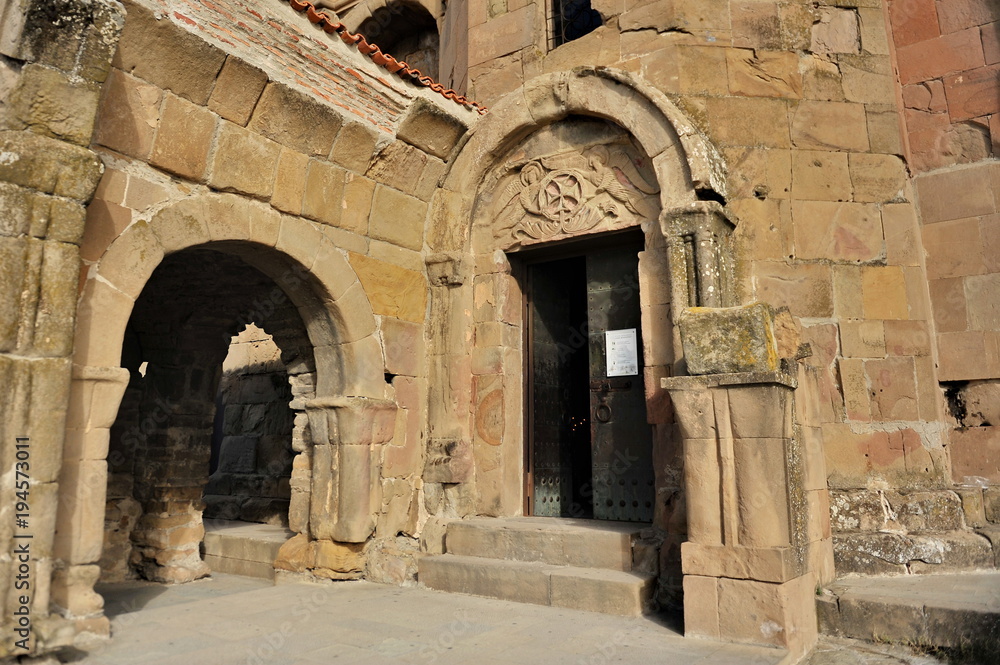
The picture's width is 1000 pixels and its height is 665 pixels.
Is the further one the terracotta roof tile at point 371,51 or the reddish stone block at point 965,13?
the reddish stone block at point 965,13

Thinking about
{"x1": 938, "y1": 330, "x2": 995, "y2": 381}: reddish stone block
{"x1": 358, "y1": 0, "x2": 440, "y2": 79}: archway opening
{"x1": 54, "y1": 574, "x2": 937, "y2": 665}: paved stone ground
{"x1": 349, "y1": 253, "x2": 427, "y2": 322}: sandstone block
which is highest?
{"x1": 358, "y1": 0, "x2": 440, "y2": 79}: archway opening

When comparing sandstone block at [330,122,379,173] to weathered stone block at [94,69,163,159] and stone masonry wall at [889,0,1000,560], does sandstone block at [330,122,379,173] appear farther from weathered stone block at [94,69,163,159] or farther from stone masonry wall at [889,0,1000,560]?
stone masonry wall at [889,0,1000,560]

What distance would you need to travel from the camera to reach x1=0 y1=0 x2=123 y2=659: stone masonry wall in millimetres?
3520

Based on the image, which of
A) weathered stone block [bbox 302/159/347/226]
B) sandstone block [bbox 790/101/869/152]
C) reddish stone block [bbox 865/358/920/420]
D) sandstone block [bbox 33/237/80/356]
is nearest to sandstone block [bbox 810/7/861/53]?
sandstone block [bbox 790/101/869/152]

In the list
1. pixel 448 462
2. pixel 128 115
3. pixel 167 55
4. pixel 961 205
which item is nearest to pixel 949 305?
pixel 961 205

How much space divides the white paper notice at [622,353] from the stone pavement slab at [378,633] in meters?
2.00

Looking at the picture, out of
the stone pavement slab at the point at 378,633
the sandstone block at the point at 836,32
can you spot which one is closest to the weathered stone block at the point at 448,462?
the stone pavement slab at the point at 378,633

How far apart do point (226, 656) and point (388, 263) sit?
322 cm

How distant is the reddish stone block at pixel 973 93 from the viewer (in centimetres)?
565

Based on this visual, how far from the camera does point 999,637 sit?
3.54 meters

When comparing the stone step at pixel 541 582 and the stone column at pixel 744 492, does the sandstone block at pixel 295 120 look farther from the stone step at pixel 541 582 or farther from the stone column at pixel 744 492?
the stone step at pixel 541 582

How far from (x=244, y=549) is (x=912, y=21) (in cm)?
716

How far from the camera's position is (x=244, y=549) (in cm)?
675

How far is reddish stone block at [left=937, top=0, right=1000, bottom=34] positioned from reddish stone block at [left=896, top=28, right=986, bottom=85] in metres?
0.06
